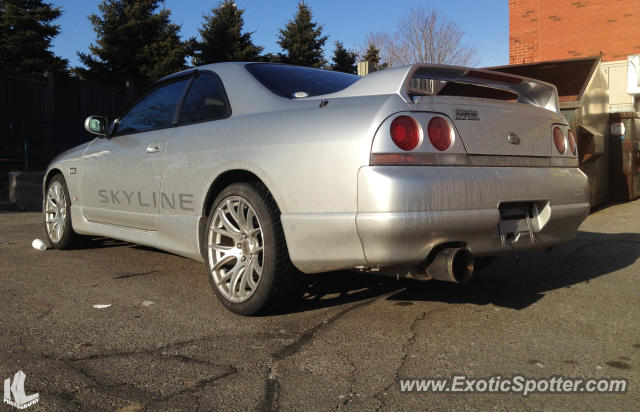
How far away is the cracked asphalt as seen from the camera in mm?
2283

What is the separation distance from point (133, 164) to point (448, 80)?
2.43 meters

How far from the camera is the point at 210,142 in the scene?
366 cm

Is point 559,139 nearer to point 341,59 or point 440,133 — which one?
point 440,133

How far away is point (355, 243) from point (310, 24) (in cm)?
2692

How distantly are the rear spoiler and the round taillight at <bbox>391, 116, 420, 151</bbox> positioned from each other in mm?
121

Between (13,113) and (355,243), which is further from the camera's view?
(13,113)

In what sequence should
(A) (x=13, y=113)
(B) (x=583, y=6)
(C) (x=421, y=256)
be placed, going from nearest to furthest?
(C) (x=421, y=256)
(A) (x=13, y=113)
(B) (x=583, y=6)

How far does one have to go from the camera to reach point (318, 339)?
2932 millimetres

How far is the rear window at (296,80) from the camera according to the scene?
354 centimetres

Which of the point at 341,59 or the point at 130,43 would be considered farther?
the point at 341,59

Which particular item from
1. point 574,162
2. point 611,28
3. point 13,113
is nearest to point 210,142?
point 574,162

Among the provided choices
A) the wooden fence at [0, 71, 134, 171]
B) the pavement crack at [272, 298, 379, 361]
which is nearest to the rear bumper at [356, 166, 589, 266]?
the pavement crack at [272, 298, 379, 361]

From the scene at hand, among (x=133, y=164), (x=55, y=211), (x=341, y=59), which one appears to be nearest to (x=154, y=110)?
(x=133, y=164)

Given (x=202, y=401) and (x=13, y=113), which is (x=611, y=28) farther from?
(x=202, y=401)
